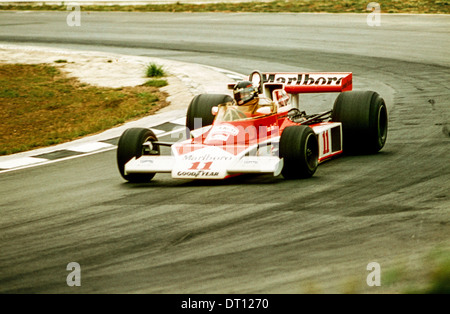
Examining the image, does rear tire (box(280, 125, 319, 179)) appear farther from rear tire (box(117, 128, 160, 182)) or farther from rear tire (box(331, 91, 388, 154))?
rear tire (box(117, 128, 160, 182))

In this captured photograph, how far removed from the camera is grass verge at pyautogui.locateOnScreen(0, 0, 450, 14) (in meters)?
28.1

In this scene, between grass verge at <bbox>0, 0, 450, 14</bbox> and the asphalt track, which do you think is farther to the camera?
grass verge at <bbox>0, 0, 450, 14</bbox>

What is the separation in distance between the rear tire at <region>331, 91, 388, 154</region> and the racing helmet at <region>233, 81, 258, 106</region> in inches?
54.2

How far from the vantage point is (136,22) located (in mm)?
29500

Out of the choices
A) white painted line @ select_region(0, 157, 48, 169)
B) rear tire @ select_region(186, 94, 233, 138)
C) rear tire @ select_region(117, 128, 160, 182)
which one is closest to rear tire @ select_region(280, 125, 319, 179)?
rear tire @ select_region(117, 128, 160, 182)

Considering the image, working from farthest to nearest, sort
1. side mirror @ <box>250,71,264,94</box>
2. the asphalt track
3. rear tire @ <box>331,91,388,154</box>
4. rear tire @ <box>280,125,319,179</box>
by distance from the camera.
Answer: side mirror @ <box>250,71,264,94</box> → rear tire @ <box>331,91,388,154</box> → rear tire @ <box>280,125,319,179</box> → the asphalt track

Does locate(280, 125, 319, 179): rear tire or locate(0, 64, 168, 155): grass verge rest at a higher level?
locate(280, 125, 319, 179): rear tire

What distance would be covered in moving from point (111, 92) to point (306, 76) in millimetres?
6848

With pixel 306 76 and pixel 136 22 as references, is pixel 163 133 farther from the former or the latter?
pixel 136 22

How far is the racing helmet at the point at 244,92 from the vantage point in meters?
9.95

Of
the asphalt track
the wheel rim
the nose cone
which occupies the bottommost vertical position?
the asphalt track

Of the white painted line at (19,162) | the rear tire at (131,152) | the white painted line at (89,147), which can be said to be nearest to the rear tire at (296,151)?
the rear tire at (131,152)

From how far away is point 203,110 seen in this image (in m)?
11.3

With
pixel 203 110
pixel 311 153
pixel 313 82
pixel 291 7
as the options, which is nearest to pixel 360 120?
pixel 313 82
